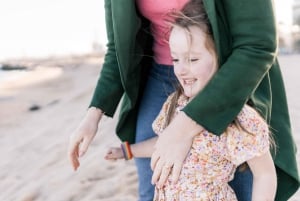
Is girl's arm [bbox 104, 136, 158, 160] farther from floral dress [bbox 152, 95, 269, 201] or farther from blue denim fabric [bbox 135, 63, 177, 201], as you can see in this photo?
floral dress [bbox 152, 95, 269, 201]

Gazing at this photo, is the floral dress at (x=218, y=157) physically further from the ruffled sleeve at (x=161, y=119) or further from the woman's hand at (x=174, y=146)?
the ruffled sleeve at (x=161, y=119)

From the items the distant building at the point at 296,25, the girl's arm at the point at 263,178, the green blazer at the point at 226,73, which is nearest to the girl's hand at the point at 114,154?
the green blazer at the point at 226,73

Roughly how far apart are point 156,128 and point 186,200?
0.28m

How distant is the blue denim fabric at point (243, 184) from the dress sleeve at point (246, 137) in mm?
Result: 203

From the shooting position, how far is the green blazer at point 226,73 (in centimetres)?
181

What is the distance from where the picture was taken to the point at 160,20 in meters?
2.06

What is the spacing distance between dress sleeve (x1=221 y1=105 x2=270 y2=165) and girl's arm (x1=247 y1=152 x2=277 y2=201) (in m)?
0.03

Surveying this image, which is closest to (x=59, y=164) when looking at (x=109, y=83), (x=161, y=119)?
(x=109, y=83)

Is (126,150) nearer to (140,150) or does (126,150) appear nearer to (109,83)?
(140,150)

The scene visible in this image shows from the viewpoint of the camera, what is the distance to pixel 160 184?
1.96m

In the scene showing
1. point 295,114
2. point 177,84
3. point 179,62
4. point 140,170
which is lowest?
point 295,114

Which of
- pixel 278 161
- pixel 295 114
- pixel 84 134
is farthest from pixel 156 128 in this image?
pixel 295 114

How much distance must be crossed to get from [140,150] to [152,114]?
0.43ft

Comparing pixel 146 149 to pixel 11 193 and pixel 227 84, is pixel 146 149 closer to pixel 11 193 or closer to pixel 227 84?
pixel 227 84
